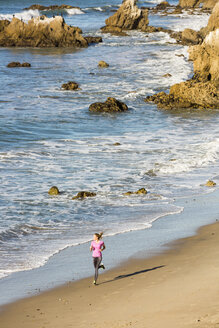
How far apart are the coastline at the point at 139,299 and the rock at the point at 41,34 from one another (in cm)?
4442

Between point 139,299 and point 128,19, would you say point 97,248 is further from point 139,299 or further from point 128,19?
point 128,19

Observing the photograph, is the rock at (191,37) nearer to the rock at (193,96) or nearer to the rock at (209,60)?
the rock at (209,60)

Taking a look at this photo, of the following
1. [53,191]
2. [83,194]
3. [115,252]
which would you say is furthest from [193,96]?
[115,252]

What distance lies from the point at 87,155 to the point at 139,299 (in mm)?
11033

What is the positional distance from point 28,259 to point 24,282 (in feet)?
3.79

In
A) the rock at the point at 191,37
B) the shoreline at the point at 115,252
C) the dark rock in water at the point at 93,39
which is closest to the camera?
the shoreline at the point at 115,252

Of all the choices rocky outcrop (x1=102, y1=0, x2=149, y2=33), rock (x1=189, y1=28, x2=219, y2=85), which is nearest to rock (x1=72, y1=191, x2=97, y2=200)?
rock (x1=189, y1=28, x2=219, y2=85)

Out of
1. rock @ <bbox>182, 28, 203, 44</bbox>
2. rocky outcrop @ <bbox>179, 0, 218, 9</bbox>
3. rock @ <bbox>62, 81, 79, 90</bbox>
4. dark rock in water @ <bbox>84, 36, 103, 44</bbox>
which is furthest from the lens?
rocky outcrop @ <bbox>179, 0, 218, 9</bbox>

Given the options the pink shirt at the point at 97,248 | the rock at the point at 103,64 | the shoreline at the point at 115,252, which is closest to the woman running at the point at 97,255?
the pink shirt at the point at 97,248

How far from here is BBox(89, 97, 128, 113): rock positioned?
27250 mm

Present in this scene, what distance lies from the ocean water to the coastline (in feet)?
5.47

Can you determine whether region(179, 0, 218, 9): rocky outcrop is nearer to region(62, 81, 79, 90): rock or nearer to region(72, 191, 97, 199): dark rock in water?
region(62, 81, 79, 90): rock

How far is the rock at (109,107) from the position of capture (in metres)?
27.2

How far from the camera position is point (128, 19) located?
65.5 m
